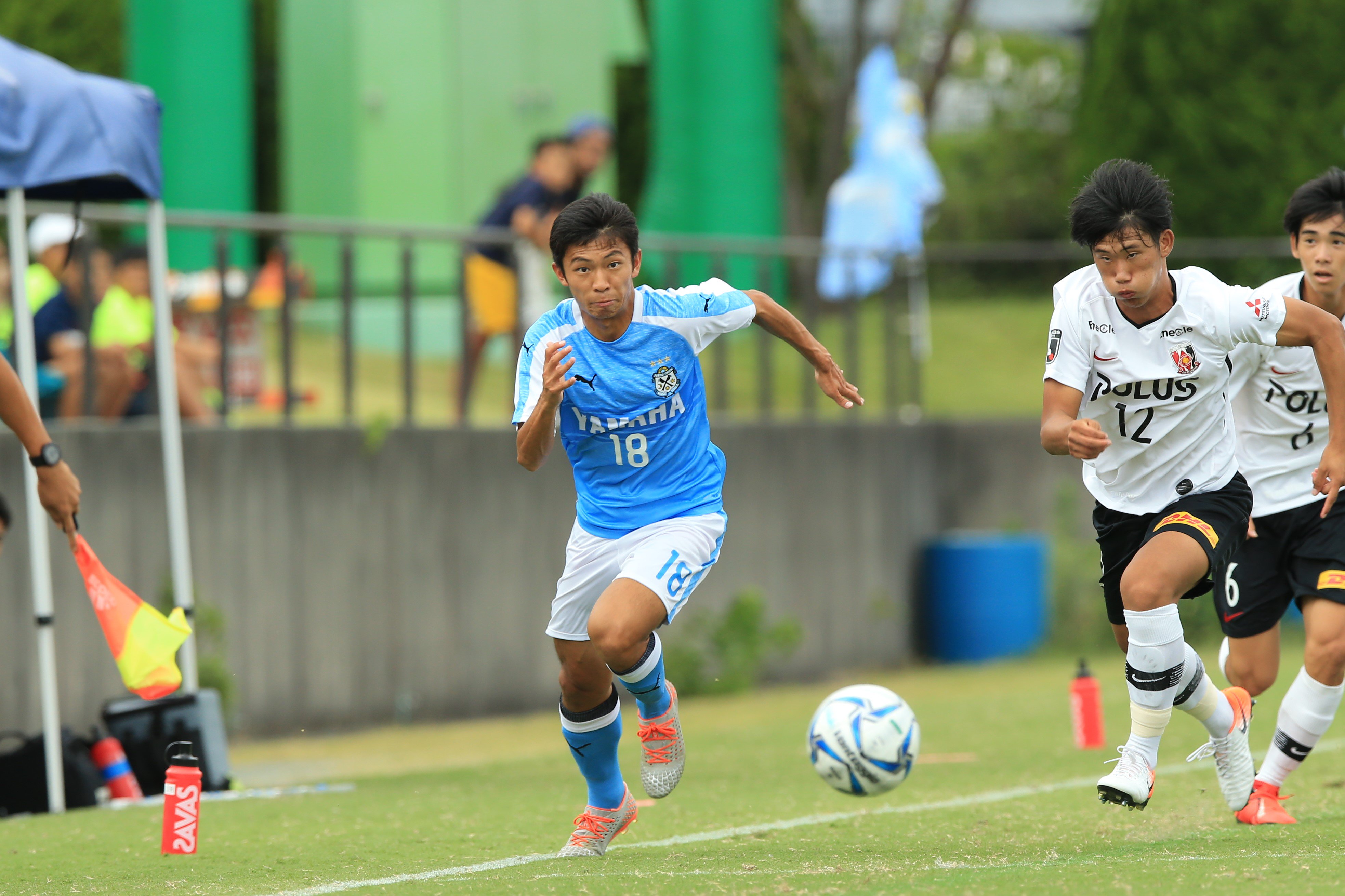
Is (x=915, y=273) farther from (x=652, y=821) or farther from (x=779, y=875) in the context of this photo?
(x=779, y=875)

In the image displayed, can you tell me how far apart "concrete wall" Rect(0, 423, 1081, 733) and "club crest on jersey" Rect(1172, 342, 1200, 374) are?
24.2 feet

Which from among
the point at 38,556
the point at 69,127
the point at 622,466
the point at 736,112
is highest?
the point at 736,112

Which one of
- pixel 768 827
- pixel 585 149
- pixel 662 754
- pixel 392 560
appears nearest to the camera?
pixel 662 754

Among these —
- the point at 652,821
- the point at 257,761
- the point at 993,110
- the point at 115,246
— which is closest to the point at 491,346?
the point at 115,246

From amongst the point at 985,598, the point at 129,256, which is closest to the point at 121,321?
the point at 129,256

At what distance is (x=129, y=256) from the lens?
1253 centimetres

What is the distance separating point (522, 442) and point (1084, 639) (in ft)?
40.5

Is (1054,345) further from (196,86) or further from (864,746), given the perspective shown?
(196,86)

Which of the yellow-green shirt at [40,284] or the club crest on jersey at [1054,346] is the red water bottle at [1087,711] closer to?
the club crest on jersey at [1054,346]

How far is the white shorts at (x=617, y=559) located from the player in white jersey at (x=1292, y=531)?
6.84 feet

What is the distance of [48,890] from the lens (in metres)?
6.58

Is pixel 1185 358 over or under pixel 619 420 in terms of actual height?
over

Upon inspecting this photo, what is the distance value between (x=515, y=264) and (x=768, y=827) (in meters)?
→ 7.27


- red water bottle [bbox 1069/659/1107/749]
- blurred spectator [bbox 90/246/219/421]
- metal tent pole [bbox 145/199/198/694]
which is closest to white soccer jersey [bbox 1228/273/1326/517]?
red water bottle [bbox 1069/659/1107/749]
